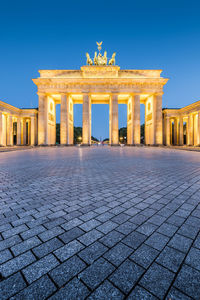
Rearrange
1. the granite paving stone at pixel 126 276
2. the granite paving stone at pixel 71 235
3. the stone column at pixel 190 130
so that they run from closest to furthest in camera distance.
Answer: the granite paving stone at pixel 126 276, the granite paving stone at pixel 71 235, the stone column at pixel 190 130

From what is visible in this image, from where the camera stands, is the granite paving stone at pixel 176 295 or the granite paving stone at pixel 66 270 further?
the granite paving stone at pixel 66 270

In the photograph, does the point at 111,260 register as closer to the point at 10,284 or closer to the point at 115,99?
the point at 10,284

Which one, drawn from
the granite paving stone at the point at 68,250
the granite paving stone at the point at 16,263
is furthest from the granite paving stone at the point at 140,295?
the granite paving stone at the point at 16,263

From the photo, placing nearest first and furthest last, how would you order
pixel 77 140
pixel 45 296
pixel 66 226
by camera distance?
1. pixel 45 296
2. pixel 66 226
3. pixel 77 140

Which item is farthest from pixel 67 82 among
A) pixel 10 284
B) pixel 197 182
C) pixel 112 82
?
pixel 10 284

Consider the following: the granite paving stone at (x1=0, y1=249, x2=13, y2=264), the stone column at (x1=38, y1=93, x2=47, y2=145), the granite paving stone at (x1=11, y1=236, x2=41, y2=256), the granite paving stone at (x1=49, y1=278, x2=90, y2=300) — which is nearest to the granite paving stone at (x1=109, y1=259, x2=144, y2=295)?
the granite paving stone at (x1=49, y1=278, x2=90, y2=300)

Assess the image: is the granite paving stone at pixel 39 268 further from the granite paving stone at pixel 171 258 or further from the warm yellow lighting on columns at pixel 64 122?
the warm yellow lighting on columns at pixel 64 122

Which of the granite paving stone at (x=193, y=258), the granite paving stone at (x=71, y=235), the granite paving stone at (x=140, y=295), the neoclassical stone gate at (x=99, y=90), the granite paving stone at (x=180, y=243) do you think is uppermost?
the neoclassical stone gate at (x=99, y=90)

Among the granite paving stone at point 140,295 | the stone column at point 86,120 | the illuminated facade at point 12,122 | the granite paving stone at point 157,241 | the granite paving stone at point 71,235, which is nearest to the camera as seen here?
the granite paving stone at point 140,295

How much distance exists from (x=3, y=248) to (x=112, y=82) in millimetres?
34462

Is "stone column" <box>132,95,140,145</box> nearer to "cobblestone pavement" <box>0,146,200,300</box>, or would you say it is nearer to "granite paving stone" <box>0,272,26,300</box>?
"cobblestone pavement" <box>0,146,200,300</box>

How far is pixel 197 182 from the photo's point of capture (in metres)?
4.65

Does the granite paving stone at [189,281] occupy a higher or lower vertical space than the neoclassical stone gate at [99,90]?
lower

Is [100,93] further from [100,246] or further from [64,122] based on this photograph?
[100,246]
